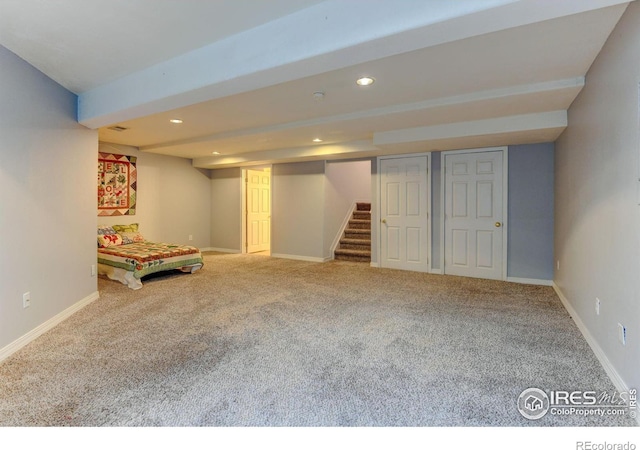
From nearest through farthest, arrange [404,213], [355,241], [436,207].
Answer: [436,207], [404,213], [355,241]

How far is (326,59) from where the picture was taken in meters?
2.01

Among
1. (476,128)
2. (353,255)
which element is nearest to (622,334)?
(476,128)

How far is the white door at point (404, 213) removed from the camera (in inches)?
214

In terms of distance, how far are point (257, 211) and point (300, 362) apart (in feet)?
19.6

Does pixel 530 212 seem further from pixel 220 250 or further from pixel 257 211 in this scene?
pixel 220 250

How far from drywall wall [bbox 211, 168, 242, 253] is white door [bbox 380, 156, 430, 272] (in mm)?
3515

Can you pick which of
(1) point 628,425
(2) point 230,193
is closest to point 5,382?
(1) point 628,425

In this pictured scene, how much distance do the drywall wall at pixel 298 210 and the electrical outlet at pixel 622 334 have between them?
486cm

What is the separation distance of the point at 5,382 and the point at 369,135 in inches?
185

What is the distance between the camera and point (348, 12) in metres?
1.85

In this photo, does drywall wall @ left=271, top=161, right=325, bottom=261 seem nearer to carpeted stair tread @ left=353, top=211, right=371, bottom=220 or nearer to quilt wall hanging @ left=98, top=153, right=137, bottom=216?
carpeted stair tread @ left=353, top=211, right=371, bottom=220

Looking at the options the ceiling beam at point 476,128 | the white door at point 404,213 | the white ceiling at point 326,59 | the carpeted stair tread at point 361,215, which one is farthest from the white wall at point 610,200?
the carpeted stair tread at point 361,215

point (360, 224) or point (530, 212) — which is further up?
point (530, 212)

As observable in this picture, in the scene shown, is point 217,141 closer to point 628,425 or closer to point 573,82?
point 573,82
